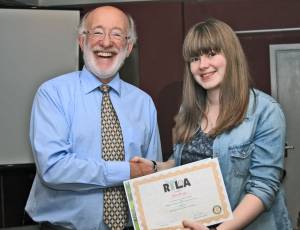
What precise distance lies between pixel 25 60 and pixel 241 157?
5.57ft

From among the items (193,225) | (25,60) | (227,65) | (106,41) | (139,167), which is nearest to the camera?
(193,225)

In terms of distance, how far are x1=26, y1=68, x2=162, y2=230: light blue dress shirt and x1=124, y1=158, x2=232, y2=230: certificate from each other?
241 mm

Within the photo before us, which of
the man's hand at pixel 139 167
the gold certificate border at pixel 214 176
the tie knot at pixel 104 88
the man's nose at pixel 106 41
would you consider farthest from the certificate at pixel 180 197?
the man's nose at pixel 106 41

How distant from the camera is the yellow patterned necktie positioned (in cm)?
183

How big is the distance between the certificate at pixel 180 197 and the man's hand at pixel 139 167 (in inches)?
9.1

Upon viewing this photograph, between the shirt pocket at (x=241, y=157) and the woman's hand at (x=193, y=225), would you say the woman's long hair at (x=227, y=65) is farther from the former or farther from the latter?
the woman's hand at (x=193, y=225)

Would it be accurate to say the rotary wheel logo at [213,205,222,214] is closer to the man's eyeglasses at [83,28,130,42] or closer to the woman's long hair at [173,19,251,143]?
the woman's long hair at [173,19,251,143]

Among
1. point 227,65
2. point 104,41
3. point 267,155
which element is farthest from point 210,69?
point 104,41

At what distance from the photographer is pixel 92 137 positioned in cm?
186

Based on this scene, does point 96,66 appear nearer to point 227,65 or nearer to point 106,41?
point 106,41

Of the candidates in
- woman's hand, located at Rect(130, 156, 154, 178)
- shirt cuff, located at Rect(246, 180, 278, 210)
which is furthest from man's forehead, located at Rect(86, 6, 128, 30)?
shirt cuff, located at Rect(246, 180, 278, 210)

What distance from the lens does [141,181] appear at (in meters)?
1.54

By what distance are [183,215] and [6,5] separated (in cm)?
189

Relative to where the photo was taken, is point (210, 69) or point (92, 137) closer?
point (210, 69)
